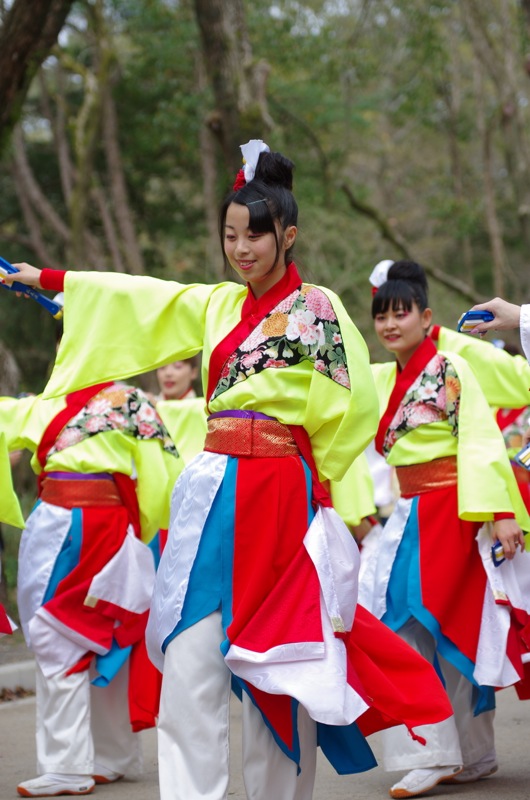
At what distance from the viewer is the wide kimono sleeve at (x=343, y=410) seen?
11.3ft

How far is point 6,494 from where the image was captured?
16.2 feet

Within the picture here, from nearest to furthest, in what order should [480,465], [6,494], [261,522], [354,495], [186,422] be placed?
[261,522] < [480,465] < [6,494] < [354,495] < [186,422]

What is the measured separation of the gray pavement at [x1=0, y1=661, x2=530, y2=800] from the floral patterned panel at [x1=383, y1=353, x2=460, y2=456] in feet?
4.36

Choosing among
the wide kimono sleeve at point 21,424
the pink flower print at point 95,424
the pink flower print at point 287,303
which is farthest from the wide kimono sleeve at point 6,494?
the pink flower print at point 287,303

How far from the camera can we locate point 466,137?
23219 millimetres

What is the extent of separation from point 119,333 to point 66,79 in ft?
51.4

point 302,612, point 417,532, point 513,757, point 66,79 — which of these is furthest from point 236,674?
point 66,79

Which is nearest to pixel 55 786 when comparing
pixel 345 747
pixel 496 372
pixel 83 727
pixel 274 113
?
pixel 83 727

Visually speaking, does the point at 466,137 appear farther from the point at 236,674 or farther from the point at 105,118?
the point at 236,674

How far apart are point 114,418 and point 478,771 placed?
2014 mm

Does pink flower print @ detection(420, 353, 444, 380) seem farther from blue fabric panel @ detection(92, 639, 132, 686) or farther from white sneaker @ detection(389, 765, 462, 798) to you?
blue fabric panel @ detection(92, 639, 132, 686)

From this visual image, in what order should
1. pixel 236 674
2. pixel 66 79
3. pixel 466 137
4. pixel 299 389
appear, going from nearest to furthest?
pixel 236 674 → pixel 299 389 → pixel 66 79 → pixel 466 137

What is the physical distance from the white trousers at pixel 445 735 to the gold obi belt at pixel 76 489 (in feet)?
4.40

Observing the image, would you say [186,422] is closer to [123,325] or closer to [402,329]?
[402,329]
